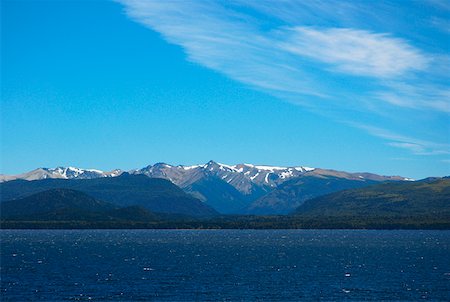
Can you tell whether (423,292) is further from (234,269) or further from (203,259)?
(203,259)

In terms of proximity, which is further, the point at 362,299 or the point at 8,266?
the point at 8,266

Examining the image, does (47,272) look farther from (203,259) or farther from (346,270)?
(346,270)

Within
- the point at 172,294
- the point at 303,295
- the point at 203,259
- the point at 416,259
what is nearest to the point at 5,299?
the point at 172,294

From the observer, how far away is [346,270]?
15900 cm

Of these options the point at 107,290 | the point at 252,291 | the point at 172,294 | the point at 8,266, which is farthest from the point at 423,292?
the point at 8,266

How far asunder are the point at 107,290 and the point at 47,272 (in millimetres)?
37280

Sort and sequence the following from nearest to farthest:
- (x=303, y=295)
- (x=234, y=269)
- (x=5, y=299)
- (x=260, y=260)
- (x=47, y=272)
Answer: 1. (x=5, y=299)
2. (x=303, y=295)
3. (x=47, y=272)
4. (x=234, y=269)
5. (x=260, y=260)

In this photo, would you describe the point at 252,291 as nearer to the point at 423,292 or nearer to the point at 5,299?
the point at 423,292

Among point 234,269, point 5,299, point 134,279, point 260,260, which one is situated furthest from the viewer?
point 260,260

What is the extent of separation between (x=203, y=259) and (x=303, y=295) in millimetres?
80830

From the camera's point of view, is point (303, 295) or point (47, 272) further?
point (47, 272)

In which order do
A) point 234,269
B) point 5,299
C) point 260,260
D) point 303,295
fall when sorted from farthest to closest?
point 260,260
point 234,269
point 303,295
point 5,299

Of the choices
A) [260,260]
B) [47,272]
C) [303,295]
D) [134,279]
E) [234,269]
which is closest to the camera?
[303,295]

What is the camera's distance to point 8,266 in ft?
540
